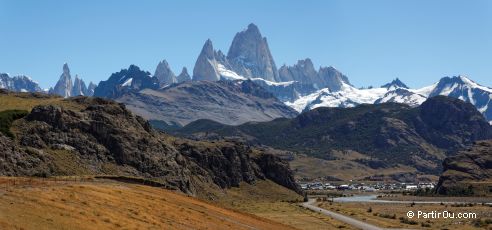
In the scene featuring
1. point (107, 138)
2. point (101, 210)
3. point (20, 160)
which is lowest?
point (101, 210)

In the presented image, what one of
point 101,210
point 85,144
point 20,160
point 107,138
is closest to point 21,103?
point 107,138

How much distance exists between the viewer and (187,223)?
62875mm

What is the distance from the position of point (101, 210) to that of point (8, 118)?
87.0 m

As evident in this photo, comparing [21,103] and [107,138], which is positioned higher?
[21,103]

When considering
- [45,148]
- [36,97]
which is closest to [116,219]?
[45,148]

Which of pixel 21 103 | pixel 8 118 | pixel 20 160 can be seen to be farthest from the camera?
pixel 21 103

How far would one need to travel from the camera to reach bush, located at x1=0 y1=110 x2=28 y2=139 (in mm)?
127938

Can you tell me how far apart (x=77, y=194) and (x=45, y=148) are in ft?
241

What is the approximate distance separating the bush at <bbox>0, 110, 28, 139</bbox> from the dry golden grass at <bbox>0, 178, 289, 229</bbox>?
60216 mm

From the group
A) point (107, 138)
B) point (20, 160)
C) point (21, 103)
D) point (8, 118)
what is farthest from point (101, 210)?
point (21, 103)

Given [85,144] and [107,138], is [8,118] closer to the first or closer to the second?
[85,144]

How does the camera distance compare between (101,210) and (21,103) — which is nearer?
(101,210)

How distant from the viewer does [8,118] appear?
135125 mm

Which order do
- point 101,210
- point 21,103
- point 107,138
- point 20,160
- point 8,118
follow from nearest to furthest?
1. point 101,210
2. point 20,160
3. point 8,118
4. point 107,138
5. point 21,103
